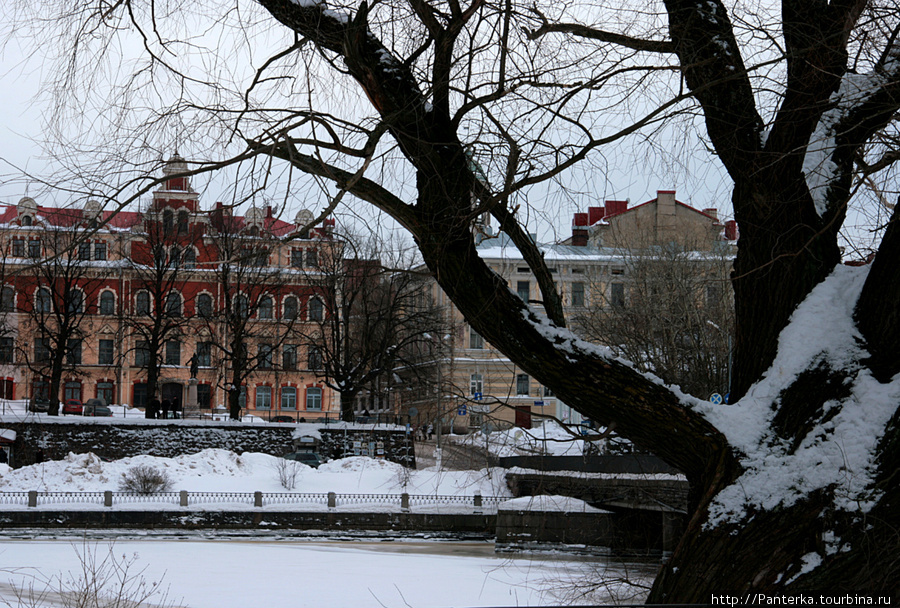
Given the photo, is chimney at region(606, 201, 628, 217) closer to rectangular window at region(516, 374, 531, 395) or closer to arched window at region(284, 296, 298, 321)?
rectangular window at region(516, 374, 531, 395)

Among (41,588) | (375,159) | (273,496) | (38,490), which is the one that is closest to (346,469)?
(273,496)

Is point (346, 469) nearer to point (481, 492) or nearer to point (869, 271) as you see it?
point (481, 492)

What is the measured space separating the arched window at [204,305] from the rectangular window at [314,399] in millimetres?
8848

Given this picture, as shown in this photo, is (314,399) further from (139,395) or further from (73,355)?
(73,355)

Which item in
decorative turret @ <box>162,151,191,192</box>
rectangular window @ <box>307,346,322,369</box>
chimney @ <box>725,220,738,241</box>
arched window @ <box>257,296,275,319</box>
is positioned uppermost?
chimney @ <box>725,220,738,241</box>

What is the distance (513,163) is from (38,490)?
3357cm

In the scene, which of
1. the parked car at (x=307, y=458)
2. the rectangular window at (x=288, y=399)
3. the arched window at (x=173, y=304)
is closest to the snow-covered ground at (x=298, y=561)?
the parked car at (x=307, y=458)

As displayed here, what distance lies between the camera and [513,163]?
17.2 feet

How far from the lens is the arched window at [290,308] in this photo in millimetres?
51219

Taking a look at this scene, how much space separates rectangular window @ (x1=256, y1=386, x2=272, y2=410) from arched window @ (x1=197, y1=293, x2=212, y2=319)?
6.97 m

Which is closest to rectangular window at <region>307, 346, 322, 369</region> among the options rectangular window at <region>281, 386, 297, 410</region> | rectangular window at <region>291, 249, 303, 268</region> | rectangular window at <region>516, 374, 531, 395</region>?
rectangular window at <region>281, 386, 297, 410</region>

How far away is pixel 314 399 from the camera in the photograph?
61344 mm

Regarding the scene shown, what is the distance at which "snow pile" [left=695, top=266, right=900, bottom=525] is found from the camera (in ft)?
14.4

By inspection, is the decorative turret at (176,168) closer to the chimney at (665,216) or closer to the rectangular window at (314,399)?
the chimney at (665,216)
